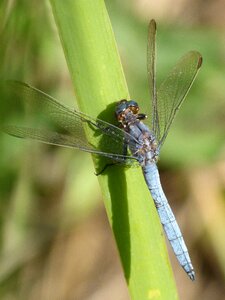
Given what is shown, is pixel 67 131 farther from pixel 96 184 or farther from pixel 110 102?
pixel 96 184

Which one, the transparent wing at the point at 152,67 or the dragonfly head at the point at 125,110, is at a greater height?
the transparent wing at the point at 152,67

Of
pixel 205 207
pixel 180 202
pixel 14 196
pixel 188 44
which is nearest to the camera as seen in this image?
pixel 14 196

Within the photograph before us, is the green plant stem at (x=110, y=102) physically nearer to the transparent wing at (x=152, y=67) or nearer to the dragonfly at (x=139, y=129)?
the dragonfly at (x=139, y=129)

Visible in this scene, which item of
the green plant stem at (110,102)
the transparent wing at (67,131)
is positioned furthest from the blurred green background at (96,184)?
the green plant stem at (110,102)

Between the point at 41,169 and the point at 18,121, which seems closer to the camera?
the point at 18,121

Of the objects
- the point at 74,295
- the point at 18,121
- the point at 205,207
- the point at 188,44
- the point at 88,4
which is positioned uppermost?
the point at 188,44

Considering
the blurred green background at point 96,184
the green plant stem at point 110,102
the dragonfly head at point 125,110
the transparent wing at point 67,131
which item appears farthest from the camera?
the blurred green background at point 96,184

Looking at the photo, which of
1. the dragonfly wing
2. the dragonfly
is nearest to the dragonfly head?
the dragonfly

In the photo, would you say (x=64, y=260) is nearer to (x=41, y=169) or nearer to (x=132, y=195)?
(x=41, y=169)

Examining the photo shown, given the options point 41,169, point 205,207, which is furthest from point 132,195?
point 205,207
